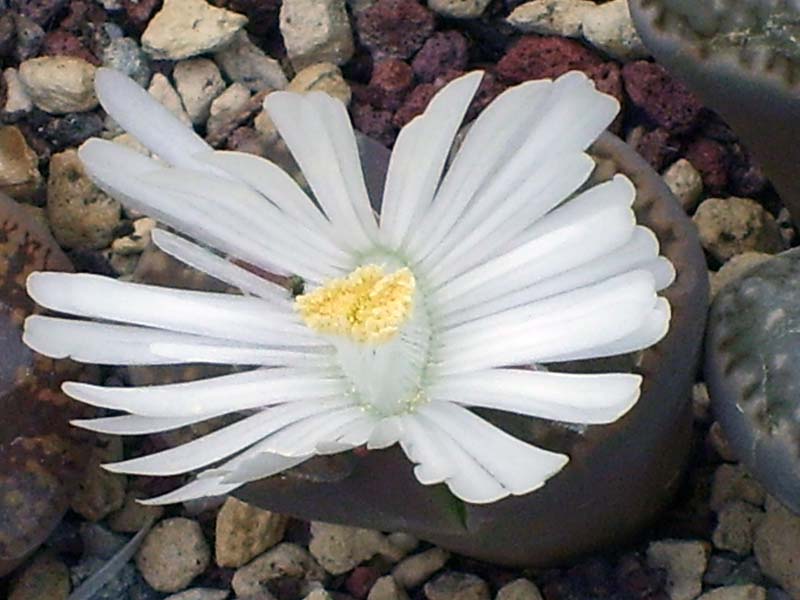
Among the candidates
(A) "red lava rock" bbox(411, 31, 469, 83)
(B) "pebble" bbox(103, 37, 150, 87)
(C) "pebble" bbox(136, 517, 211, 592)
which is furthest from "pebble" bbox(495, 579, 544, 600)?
(B) "pebble" bbox(103, 37, 150, 87)

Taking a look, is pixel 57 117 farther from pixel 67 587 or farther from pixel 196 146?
pixel 196 146

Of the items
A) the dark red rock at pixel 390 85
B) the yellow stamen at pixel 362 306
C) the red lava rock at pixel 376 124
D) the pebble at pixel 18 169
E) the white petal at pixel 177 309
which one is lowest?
the pebble at pixel 18 169

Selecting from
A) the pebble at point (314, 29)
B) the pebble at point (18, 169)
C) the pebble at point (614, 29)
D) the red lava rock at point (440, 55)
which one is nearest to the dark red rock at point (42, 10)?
the pebble at point (18, 169)

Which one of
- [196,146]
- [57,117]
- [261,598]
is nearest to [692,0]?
[196,146]

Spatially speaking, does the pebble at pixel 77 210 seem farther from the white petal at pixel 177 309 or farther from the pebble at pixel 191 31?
the white petal at pixel 177 309

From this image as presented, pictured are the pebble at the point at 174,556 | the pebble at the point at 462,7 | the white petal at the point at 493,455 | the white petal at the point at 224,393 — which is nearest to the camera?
the white petal at the point at 493,455

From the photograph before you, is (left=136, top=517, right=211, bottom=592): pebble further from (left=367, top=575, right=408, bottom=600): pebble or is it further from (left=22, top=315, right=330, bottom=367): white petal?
(left=22, top=315, right=330, bottom=367): white petal

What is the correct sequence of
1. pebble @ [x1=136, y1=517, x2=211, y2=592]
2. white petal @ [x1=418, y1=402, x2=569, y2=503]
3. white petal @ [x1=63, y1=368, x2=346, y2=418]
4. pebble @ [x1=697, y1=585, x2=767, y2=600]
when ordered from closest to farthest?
white petal @ [x1=418, y1=402, x2=569, y2=503] → white petal @ [x1=63, y1=368, x2=346, y2=418] → pebble @ [x1=697, y1=585, x2=767, y2=600] → pebble @ [x1=136, y1=517, x2=211, y2=592]
